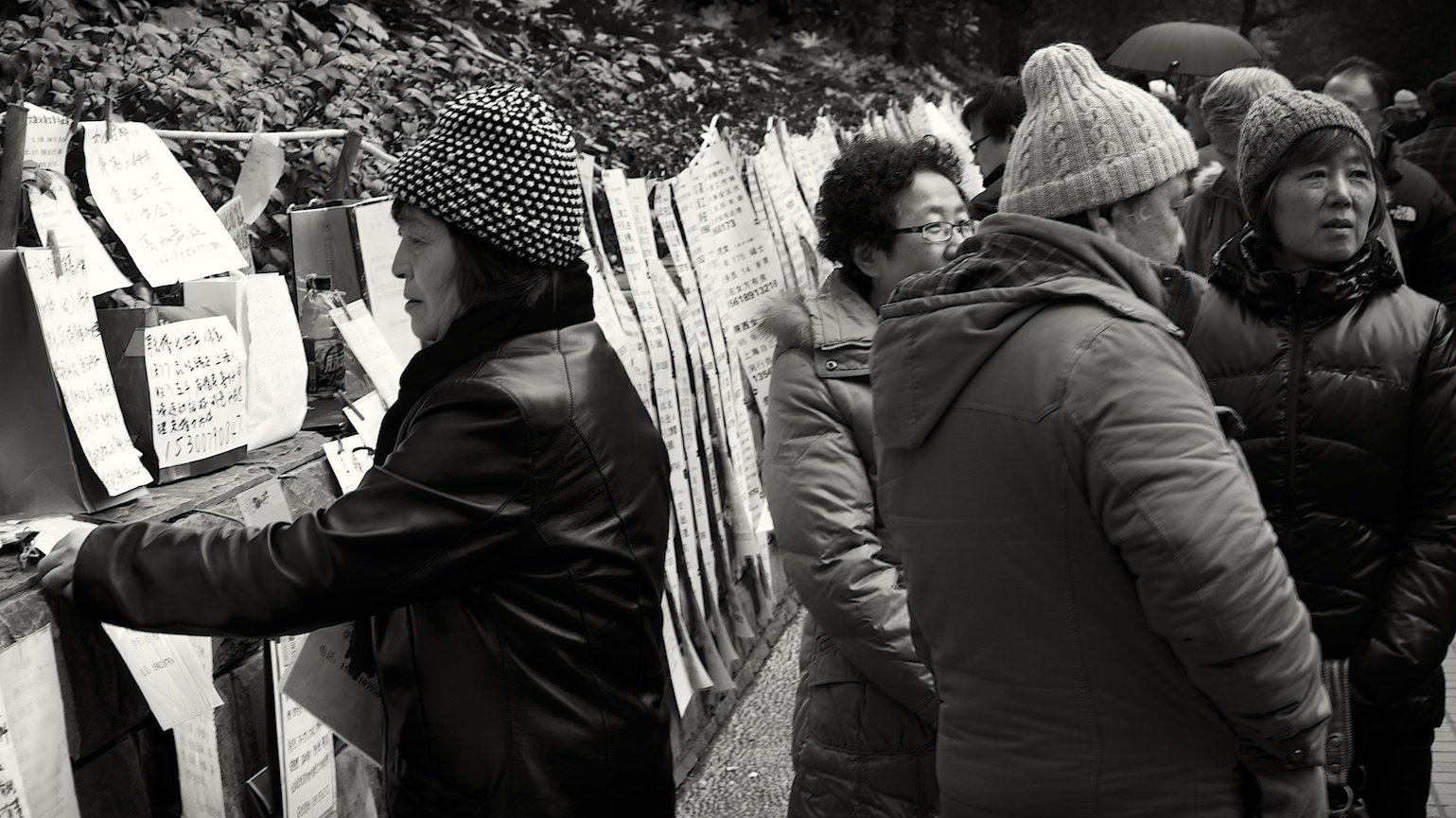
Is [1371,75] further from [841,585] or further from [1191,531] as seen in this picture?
[1191,531]

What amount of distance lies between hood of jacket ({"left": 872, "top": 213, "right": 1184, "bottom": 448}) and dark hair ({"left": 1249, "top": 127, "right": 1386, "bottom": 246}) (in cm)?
101

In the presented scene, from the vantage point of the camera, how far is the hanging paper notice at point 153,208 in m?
2.60

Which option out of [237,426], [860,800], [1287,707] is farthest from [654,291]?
[1287,707]

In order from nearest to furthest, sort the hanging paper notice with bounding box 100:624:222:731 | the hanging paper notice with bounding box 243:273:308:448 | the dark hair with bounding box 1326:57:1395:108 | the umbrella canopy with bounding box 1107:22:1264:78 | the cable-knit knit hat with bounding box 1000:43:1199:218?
the cable-knit knit hat with bounding box 1000:43:1199:218, the hanging paper notice with bounding box 100:624:222:731, the hanging paper notice with bounding box 243:273:308:448, the dark hair with bounding box 1326:57:1395:108, the umbrella canopy with bounding box 1107:22:1264:78

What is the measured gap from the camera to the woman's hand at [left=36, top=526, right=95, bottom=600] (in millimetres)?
1840

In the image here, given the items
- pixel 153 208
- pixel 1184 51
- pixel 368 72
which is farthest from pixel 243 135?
pixel 1184 51

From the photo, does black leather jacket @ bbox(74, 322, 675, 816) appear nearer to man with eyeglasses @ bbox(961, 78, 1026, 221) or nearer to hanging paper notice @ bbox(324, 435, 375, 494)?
hanging paper notice @ bbox(324, 435, 375, 494)

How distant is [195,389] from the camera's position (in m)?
2.53

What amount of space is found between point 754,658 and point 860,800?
9.09ft

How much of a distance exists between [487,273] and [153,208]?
1.10 m

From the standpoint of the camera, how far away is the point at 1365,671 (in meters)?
2.55

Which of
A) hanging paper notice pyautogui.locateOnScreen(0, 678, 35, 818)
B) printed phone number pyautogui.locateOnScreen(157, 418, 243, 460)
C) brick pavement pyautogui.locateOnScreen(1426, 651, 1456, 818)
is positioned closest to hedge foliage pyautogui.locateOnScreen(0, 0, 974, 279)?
printed phone number pyautogui.locateOnScreen(157, 418, 243, 460)

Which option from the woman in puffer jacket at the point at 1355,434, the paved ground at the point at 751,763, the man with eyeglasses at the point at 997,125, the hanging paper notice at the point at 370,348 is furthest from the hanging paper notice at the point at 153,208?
the man with eyeglasses at the point at 997,125

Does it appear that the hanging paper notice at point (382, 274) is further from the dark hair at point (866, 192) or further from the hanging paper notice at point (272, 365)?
the dark hair at point (866, 192)
